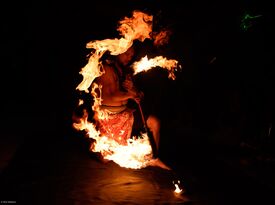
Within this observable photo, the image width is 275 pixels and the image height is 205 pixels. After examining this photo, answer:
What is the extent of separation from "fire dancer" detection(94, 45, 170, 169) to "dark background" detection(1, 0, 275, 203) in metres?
0.67

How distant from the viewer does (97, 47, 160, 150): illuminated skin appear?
23.6 feet

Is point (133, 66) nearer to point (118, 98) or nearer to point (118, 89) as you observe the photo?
point (118, 89)

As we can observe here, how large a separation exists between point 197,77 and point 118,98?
382 centimetres

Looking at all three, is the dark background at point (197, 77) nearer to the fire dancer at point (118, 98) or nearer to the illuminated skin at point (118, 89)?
the illuminated skin at point (118, 89)

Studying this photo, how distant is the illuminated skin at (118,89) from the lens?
7.19 m

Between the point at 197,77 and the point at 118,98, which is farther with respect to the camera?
the point at 197,77

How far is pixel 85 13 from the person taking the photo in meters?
11.0

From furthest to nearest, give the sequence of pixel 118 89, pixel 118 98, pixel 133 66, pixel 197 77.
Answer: pixel 197 77
pixel 118 89
pixel 118 98
pixel 133 66

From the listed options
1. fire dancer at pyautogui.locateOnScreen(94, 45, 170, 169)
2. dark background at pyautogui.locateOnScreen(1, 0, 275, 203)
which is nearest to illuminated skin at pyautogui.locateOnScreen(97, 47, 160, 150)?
fire dancer at pyautogui.locateOnScreen(94, 45, 170, 169)

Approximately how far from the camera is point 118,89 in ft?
24.2

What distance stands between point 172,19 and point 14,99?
30.9 ft

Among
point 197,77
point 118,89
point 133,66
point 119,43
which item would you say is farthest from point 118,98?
point 197,77

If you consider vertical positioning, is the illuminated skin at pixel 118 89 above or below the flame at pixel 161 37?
below

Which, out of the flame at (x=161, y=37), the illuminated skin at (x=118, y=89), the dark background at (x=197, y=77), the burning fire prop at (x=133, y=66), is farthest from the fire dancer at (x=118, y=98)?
the dark background at (x=197, y=77)
